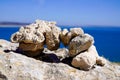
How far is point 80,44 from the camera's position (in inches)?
363

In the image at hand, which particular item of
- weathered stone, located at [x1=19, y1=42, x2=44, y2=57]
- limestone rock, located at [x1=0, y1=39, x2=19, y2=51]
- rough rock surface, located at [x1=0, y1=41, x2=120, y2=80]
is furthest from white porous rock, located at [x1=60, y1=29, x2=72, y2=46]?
limestone rock, located at [x1=0, y1=39, x2=19, y2=51]

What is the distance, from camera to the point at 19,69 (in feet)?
27.7

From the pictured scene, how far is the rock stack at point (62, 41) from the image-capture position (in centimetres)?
910

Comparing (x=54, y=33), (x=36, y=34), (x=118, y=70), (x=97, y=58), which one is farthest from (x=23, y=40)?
(x=118, y=70)

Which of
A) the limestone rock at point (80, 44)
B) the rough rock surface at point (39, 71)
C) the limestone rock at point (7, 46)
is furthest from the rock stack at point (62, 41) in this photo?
the limestone rock at point (7, 46)

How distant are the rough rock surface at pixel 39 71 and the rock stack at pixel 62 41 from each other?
0.35 meters

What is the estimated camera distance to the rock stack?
9102mm

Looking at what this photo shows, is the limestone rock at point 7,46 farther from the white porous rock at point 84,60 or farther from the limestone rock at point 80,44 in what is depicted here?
the white porous rock at point 84,60

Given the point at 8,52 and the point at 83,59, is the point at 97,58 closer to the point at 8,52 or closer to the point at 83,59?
the point at 83,59

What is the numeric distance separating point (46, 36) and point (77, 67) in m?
1.58

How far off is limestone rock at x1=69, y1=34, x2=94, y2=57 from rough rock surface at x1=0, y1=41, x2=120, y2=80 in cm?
60

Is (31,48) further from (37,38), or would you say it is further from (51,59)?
(51,59)

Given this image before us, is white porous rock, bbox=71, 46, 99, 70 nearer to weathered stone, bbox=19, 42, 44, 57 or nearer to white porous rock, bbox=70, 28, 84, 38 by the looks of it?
white porous rock, bbox=70, 28, 84, 38

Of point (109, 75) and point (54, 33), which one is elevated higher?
point (54, 33)
